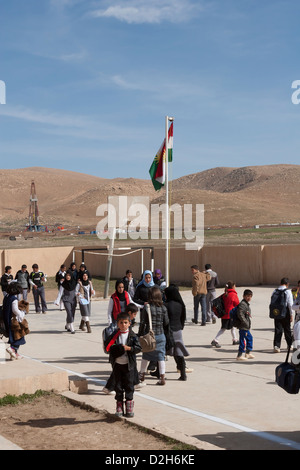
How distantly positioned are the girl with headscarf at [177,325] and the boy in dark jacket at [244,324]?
160 cm

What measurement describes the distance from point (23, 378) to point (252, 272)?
2009cm

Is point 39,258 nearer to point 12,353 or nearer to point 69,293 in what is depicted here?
point 69,293

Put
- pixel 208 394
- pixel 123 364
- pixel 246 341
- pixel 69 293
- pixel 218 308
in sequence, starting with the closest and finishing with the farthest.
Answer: pixel 123 364 → pixel 208 394 → pixel 246 341 → pixel 218 308 → pixel 69 293

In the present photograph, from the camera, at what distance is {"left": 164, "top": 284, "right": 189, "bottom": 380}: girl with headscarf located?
10594 mm

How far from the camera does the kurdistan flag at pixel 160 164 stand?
19.6 meters

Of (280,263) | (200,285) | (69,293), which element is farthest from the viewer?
(280,263)

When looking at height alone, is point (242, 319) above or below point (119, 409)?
above

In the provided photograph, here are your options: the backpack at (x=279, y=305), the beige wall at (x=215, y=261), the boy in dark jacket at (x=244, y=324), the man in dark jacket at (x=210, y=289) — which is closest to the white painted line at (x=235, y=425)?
the boy in dark jacket at (x=244, y=324)

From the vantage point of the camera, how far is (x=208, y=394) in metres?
9.79

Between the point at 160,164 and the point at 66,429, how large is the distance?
42.1 feet

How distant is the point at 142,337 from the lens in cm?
953

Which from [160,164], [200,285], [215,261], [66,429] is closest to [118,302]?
[200,285]

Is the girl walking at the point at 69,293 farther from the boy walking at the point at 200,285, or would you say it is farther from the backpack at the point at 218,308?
the backpack at the point at 218,308
